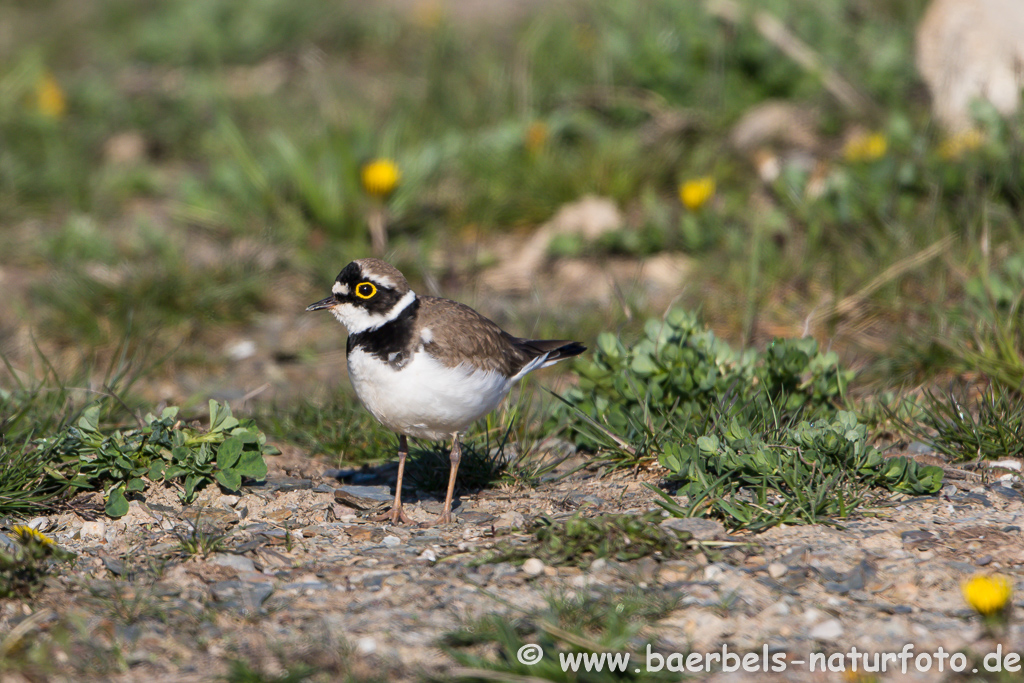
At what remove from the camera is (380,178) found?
747 cm

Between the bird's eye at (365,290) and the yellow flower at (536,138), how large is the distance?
3.98m

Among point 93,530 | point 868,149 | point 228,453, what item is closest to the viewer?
point 93,530

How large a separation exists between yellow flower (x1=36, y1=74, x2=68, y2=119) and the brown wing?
6.44 metres

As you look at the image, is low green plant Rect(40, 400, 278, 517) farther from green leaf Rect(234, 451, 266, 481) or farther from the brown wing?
the brown wing

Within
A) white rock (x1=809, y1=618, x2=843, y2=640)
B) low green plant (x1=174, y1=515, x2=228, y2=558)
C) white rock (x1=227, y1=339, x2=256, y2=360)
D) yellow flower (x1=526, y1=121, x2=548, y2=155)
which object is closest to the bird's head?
low green plant (x1=174, y1=515, x2=228, y2=558)

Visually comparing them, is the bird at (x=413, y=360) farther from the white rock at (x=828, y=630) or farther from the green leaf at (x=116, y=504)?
the white rock at (x=828, y=630)

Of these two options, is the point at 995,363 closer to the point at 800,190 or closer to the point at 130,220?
the point at 800,190

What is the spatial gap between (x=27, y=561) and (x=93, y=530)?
60 cm

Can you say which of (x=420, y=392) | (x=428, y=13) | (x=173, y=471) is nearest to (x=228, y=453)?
(x=173, y=471)

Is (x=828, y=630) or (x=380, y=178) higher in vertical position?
(x=380, y=178)

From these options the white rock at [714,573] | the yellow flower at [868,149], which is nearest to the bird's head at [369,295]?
the white rock at [714,573]

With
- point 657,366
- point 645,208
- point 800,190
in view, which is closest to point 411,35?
point 645,208

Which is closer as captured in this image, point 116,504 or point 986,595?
point 986,595

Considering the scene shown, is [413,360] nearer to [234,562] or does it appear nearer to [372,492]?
[372,492]
